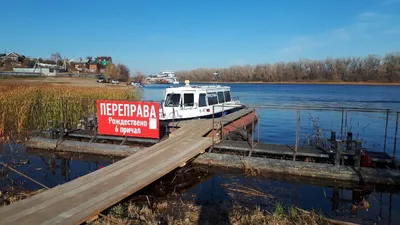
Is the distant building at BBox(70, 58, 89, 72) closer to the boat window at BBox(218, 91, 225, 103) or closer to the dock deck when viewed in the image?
the boat window at BBox(218, 91, 225, 103)

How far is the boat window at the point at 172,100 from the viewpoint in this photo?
668 inches

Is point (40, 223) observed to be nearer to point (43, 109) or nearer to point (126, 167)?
point (126, 167)

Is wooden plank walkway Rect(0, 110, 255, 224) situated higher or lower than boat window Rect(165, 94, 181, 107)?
lower

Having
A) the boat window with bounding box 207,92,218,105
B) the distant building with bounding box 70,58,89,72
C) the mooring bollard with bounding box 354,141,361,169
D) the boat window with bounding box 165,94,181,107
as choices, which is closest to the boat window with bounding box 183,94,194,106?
the boat window with bounding box 165,94,181,107

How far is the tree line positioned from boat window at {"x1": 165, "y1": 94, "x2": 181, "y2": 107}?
95852 mm

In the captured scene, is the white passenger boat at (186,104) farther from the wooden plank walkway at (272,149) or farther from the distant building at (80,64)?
the distant building at (80,64)

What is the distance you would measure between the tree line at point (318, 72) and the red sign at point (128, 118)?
99808 mm

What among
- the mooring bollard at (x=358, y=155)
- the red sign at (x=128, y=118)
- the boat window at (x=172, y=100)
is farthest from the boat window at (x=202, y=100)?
the mooring bollard at (x=358, y=155)

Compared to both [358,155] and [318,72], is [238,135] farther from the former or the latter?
[318,72]

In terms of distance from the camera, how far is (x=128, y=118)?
1312cm

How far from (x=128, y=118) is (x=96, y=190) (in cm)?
652

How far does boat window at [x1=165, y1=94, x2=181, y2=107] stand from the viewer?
16969 mm

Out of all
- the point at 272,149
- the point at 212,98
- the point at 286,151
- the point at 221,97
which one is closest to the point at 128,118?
the point at 272,149

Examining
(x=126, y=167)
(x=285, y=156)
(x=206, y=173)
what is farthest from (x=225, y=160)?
(x=126, y=167)
